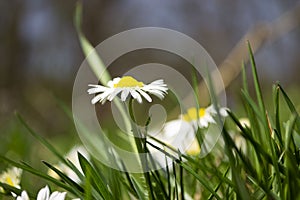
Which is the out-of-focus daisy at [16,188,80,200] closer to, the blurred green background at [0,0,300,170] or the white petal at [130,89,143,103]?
the white petal at [130,89,143,103]

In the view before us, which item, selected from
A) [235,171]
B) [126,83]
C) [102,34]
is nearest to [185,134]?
[126,83]

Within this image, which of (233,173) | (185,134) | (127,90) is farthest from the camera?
(185,134)

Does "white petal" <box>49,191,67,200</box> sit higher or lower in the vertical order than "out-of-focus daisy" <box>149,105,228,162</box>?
lower

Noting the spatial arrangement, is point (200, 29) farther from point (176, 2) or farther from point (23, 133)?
point (23, 133)

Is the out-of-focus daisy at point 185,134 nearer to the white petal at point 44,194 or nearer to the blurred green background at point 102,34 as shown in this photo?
the white petal at point 44,194

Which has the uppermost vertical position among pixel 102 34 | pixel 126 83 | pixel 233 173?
pixel 102 34

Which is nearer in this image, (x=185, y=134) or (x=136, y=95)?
(x=136, y=95)

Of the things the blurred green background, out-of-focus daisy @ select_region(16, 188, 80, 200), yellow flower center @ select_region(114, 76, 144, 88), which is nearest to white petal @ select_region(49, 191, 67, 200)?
out-of-focus daisy @ select_region(16, 188, 80, 200)

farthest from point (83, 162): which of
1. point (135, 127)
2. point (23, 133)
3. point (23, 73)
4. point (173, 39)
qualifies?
point (23, 73)

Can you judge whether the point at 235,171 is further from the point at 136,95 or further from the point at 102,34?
the point at 102,34
